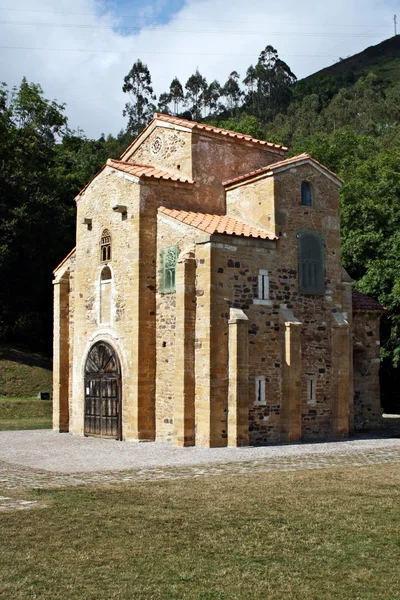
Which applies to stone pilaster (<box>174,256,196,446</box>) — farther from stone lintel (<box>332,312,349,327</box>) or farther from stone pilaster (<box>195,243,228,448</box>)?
stone lintel (<box>332,312,349,327</box>)

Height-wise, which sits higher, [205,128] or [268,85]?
[268,85]

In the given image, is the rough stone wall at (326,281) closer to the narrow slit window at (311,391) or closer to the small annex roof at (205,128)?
the narrow slit window at (311,391)

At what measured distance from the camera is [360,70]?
499 feet

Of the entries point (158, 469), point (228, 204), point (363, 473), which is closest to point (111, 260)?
point (228, 204)


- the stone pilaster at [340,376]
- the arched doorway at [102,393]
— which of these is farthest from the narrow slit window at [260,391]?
the arched doorway at [102,393]

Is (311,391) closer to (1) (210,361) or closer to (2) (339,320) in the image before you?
(2) (339,320)

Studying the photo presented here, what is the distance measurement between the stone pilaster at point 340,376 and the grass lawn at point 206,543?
32.1 feet

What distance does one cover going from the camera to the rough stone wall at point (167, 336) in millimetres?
21375

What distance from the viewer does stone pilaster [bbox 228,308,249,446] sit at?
19812mm

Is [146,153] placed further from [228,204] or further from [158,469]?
[158,469]

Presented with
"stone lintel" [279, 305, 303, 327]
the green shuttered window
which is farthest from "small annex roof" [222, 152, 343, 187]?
"stone lintel" [279, 305, 303, 327]

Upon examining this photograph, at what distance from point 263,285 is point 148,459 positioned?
6.59 m

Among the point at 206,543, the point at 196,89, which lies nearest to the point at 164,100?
the point at 196,89

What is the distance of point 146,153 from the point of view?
1021 inches
